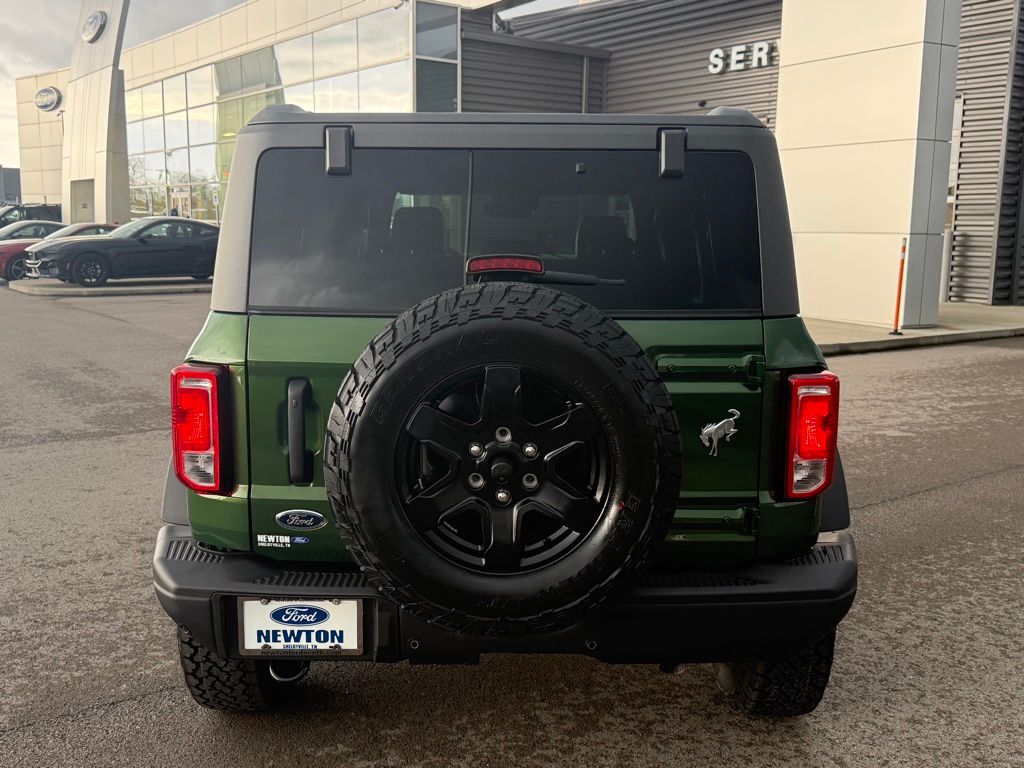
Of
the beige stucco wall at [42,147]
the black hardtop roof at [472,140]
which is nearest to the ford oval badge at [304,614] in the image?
the black hardtop roof at [472,140]

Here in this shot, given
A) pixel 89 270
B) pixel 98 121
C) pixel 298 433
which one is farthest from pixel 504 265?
pixel 98 121

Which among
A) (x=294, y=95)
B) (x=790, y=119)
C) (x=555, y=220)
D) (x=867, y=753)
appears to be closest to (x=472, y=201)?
(x=555, y=220)

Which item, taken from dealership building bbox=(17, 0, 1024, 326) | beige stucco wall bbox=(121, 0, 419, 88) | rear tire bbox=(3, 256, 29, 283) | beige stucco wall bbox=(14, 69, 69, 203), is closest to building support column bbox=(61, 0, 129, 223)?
dealership building bbox=(17, 0, 1024, 326)

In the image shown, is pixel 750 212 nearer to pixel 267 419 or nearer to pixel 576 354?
pixel 576 354

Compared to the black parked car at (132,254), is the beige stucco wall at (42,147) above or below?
above

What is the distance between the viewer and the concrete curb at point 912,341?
40.9 ft

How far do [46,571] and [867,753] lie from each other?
3.66 m

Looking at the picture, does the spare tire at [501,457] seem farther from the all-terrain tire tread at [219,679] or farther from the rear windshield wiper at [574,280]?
the all-terrain tire tread at [219,679]

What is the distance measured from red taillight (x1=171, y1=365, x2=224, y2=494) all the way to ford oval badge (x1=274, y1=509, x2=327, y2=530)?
0.20 metres

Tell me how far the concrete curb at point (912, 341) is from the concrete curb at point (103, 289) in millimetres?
13777

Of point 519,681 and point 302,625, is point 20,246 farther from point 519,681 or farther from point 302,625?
point 302,625

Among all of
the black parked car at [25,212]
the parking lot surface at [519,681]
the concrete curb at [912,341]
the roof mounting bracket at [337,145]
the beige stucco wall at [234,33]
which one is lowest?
the parking lot surface at [519,681]

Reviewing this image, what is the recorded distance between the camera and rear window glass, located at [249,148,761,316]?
2887 mm

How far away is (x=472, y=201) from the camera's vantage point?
2.92 meters
